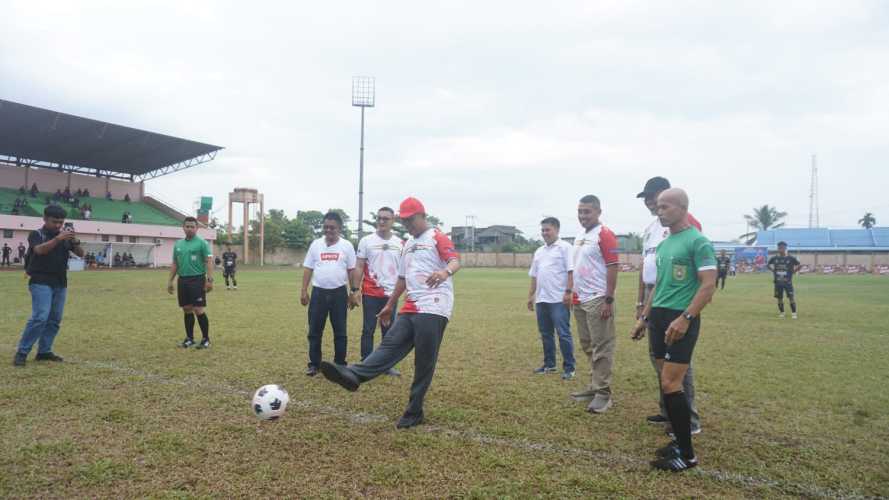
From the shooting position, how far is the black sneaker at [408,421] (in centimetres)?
471

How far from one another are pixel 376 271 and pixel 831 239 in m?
86.3

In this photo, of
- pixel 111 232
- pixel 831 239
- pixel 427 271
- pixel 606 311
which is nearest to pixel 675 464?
pixel 606 311

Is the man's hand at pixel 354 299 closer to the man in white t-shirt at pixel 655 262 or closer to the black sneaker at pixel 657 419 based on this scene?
the man in white t-shirt at pixel 655 262

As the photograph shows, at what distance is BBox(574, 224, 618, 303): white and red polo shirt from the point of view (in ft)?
18.8

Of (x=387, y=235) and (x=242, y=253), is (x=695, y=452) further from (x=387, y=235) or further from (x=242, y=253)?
(x=242, y=253)

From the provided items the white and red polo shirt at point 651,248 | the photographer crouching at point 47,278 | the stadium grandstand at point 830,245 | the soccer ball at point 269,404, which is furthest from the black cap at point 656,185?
the stadium grandstand at point 830,245

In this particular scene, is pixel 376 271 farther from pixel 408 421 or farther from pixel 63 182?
pixel 63 182

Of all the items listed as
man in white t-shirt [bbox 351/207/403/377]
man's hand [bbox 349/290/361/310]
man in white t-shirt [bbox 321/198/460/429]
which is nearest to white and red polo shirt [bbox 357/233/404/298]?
man in white t-shirt [bbox 351/207/403/377]

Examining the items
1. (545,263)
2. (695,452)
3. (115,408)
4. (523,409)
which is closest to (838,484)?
(695,452)

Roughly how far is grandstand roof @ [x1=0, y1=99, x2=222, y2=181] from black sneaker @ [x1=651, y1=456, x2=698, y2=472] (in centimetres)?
4572

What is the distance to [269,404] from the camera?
15.1ft

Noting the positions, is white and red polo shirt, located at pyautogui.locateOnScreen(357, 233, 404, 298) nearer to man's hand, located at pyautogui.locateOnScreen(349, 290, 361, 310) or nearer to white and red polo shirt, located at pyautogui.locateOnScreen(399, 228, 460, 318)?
man's hand, located at pyautogui.locateOnScreen(349, 290, 361, 310)

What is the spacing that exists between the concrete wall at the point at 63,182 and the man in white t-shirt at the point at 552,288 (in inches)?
2084

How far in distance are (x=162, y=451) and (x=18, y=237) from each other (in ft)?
151
